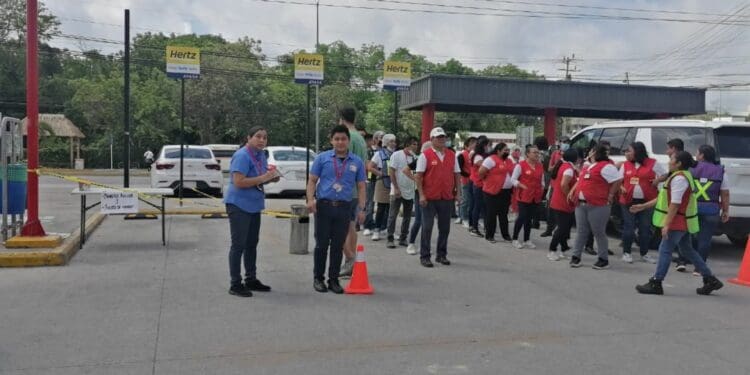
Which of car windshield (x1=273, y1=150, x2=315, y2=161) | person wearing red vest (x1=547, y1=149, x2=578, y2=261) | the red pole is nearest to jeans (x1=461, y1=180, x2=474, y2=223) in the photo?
person wearing red vest (x1=547, y1=149, x2=578, y2=261)

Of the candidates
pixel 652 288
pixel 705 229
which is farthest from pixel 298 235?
pixel 705 229

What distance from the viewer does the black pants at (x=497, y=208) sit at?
11242mm

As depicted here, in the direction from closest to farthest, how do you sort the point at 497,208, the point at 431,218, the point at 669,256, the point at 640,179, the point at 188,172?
the point at 669,256
the point at 431,218
the point at 640,179
the point at 497,208
the point at 188,172

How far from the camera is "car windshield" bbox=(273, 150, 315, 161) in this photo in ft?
60.1

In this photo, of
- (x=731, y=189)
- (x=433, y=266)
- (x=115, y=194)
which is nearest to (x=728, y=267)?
(x=731, y=189)

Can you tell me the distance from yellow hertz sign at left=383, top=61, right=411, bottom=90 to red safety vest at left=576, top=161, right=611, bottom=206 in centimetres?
737

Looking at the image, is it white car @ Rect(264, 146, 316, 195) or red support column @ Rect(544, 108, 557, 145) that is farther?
red support column @ Rect(544, 108, 557, 145)

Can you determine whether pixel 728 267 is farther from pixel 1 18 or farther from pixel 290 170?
pixel 1 18

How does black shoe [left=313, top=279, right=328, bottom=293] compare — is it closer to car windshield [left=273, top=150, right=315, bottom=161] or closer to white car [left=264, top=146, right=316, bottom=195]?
white car [left=264, top=146, right=316, bottom=195]

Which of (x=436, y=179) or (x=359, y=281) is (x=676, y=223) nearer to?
(x=436, y=179)

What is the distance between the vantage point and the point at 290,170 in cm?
1786

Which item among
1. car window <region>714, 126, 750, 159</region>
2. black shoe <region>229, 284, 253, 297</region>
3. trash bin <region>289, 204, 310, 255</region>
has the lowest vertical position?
black shoe <region>229, 284, 253, 297</region>

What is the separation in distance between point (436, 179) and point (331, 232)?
2193 millimetres

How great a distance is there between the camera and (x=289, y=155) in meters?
18.5
